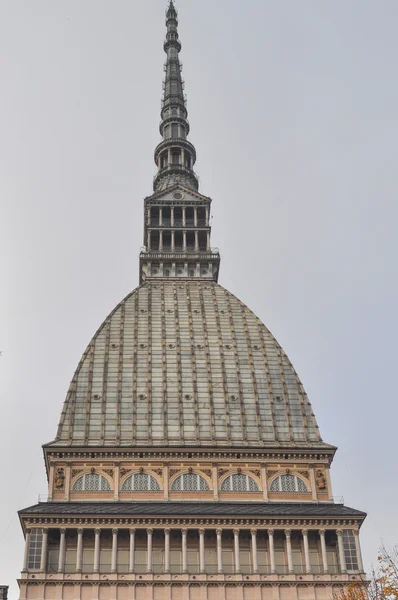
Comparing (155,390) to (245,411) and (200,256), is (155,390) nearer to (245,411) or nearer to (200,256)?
(245,411)

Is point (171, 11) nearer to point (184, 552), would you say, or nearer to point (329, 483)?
point (329, 483)

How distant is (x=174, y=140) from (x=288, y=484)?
4551 cm

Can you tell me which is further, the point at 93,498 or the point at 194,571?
the point at 93,498

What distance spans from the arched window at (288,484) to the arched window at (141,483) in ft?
27.4

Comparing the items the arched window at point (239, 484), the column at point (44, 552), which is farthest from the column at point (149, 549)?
the arched window at point (239, 484)

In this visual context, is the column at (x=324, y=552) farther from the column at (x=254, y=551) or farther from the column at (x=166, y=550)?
the column at (x=166, y=550)

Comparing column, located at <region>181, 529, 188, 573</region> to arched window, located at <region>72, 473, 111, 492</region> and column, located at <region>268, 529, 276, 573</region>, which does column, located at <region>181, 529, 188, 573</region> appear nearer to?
column, located at <region>268, 529, 276, 573</region>

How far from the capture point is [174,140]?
99375 mm

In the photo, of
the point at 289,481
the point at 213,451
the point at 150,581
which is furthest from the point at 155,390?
the point at 150,581

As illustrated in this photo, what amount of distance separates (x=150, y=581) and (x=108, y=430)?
13.5m

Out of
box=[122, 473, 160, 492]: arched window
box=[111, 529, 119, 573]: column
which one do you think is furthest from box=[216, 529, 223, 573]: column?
box=[111, 529, 119, 573]: column

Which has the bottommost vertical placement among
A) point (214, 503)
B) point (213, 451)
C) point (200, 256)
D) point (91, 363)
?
point (214, 503)

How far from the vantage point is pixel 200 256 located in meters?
88.1

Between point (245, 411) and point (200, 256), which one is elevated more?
point (200, 256)
